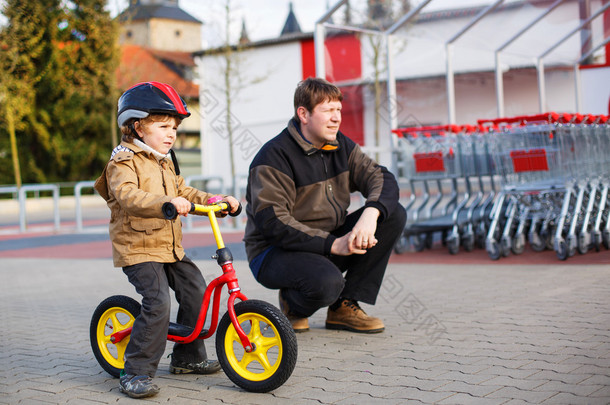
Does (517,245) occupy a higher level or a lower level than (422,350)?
higher

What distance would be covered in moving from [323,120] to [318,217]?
599 millimetres

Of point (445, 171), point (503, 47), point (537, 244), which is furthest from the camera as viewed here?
point (503, 47)

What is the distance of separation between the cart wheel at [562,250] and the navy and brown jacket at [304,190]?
10.9 feet

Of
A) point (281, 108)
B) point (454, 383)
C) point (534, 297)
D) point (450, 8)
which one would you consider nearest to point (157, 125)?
point (454, 383)

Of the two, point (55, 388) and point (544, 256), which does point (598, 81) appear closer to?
point (544, 256)

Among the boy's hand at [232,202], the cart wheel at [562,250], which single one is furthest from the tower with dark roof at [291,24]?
the boy's hand at [232,202]

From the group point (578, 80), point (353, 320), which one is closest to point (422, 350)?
point (353, 320)

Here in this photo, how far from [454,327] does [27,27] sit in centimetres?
1998

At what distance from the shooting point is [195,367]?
13.6ft

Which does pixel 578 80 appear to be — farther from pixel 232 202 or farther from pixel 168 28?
pixel 168 28

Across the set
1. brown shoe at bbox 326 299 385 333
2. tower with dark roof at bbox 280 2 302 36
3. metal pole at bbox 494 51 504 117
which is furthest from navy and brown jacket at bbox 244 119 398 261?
tower with dark roof at bbox 280 2 302 36

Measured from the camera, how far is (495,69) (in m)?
12.9

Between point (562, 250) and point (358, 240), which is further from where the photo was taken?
point (562, 250)

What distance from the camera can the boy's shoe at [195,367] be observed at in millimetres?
4160
